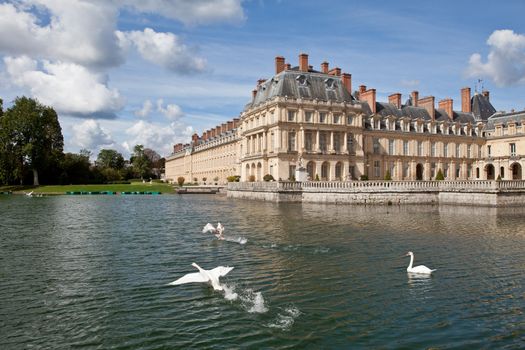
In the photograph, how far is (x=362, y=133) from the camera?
61969 mm

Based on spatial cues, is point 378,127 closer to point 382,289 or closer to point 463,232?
point 463,232

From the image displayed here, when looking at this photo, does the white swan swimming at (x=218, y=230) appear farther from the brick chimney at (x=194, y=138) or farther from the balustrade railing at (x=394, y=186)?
the brick chimney at (x=194, y=138)

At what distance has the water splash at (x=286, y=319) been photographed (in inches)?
353

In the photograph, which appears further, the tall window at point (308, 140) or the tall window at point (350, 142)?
the tall window at point (350, 142)

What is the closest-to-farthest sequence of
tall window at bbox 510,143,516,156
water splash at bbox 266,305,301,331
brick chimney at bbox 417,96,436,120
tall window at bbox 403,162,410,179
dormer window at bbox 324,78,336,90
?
water splash at bbox 266,305,301,331 → dormer window at bbox 324,78,336,90 → tall window at bbox 510,143,516,156 → tall window at bbox 403,162,410,179 → brick chimney at bbox 417,96,436,120

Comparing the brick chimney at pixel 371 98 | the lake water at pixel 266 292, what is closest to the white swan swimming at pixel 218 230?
the lake water at pixel 266 292

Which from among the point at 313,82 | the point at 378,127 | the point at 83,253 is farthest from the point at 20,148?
the point at 83,253

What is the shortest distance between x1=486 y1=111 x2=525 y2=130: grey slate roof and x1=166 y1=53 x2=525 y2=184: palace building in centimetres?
18

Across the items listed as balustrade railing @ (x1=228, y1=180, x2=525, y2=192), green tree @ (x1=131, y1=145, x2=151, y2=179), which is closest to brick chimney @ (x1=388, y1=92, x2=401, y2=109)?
balustrade railing @ (x1=228, y1=180, x2=525, y2=192)

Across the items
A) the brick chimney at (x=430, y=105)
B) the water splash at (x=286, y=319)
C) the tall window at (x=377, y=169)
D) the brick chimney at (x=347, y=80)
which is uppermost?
the brick chimney at (x=347, y=80)

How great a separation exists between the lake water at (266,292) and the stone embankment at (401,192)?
52.8ft

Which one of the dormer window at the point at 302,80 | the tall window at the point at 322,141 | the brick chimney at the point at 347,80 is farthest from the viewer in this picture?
the brick chimney at the point at 347,80

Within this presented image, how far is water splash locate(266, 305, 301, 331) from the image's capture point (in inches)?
Answer: 353

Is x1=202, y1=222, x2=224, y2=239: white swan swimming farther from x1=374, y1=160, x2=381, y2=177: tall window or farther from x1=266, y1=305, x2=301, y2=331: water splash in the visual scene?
x1=374, y1=160, x2=381, y2=177: tall window
